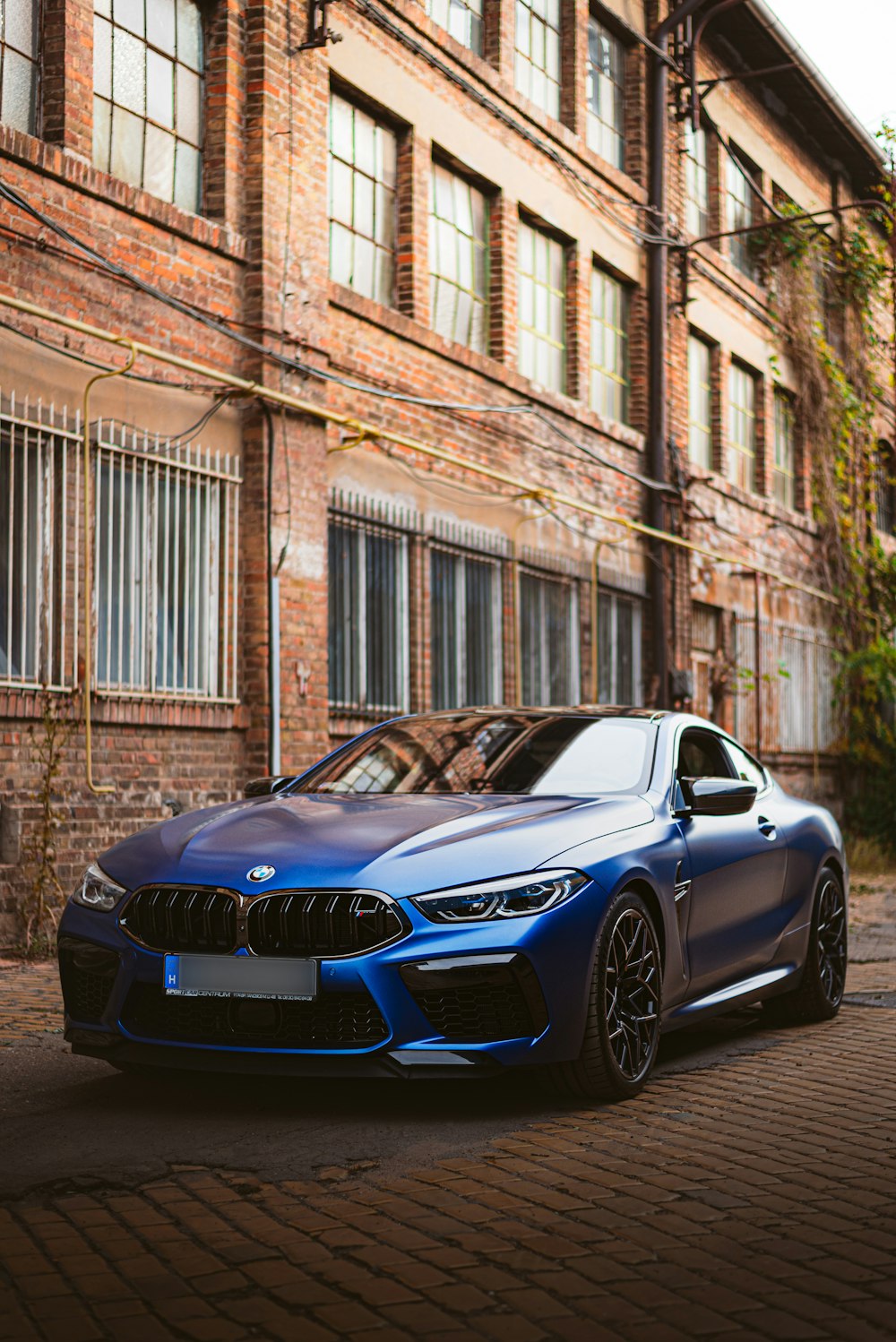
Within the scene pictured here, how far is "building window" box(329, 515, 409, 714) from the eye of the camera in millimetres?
13570

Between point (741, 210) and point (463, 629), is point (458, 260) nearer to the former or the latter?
point (463, 629)

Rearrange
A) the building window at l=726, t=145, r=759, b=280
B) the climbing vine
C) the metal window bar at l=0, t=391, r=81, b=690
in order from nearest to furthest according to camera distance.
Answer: the metal window bar at l=0, t=391, r=81, b=690, the building window at l=726, t=145, r=759, b=280, the climbing vine

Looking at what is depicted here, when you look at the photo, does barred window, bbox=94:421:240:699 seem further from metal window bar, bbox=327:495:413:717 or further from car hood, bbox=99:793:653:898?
car hood, bbox=99:793:653:898

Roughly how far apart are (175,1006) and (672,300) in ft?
54.4

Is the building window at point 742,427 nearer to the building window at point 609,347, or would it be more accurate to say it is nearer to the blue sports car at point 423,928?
the building window at point 609,347

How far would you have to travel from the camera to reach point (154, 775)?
11352 mm

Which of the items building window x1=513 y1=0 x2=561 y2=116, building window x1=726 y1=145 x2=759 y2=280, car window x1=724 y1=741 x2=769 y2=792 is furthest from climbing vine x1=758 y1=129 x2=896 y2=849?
car window x1=724 y1=741 x2=769 y2=792

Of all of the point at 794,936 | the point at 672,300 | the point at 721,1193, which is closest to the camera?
the point at 721,1193

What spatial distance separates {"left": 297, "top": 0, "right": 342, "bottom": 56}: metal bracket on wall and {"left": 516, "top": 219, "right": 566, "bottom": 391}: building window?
4331 millimetres

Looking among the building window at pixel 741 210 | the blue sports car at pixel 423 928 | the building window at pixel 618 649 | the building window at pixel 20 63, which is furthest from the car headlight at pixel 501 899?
the building window at pixel 741 210

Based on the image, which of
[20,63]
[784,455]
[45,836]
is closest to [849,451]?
[784,455]

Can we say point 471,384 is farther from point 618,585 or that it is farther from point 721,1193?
point 721,1193

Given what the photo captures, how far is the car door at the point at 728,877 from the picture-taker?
21.5 feet

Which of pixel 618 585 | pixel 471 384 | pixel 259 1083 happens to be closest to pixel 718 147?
pixel 618 585
